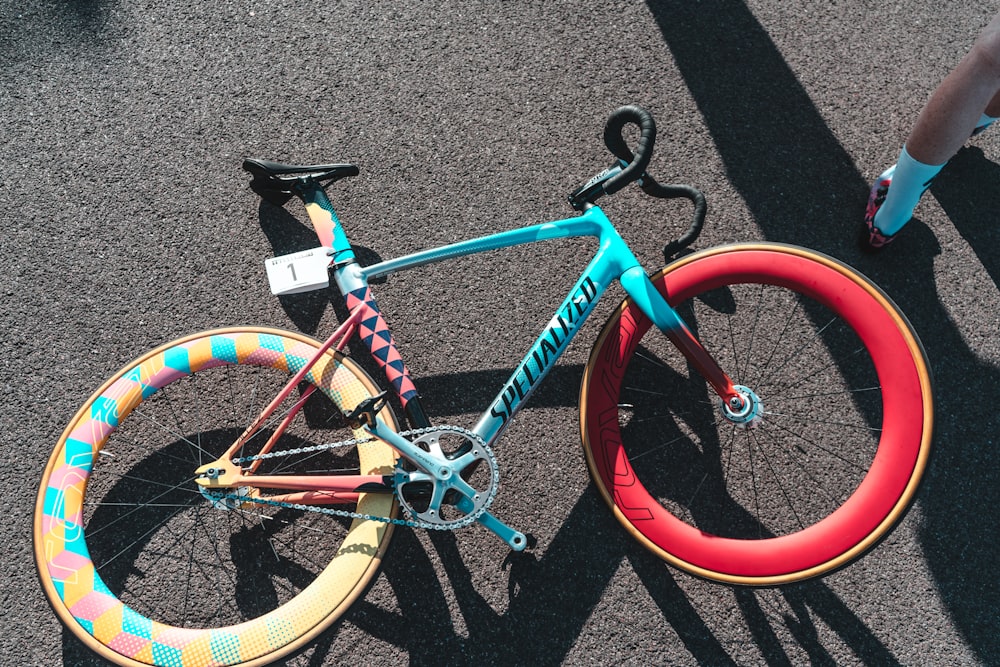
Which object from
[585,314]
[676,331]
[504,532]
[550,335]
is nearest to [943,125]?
[676,331]

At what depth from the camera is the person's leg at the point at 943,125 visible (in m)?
2.26

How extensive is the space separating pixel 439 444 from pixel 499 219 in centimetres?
104

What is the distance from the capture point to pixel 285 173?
2.60 meters

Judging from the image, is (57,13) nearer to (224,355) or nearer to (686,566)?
(224,355)

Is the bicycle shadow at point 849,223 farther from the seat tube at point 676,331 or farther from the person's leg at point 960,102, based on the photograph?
the seat tube at point 676,331

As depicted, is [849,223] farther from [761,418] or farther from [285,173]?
[285,173]

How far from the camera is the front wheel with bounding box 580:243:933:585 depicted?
2.20 m

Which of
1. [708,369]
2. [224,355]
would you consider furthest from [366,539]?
[708,369]

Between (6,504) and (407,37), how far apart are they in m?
2.54

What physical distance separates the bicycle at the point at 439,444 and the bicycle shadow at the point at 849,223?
31 centimetres

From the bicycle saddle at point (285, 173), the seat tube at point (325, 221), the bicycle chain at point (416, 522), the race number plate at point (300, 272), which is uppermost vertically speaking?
the bicycle saddle at point (285, 173)

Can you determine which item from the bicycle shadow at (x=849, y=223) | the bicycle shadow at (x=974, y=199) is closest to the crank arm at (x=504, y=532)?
the bicycle shadow at (x=849, y=223)

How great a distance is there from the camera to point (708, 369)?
2.23 meters

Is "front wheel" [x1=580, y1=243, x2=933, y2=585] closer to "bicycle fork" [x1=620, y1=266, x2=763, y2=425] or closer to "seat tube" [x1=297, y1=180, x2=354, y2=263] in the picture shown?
"bicycle fork" [x1=620, y1=266, x2=763, y2=425]
